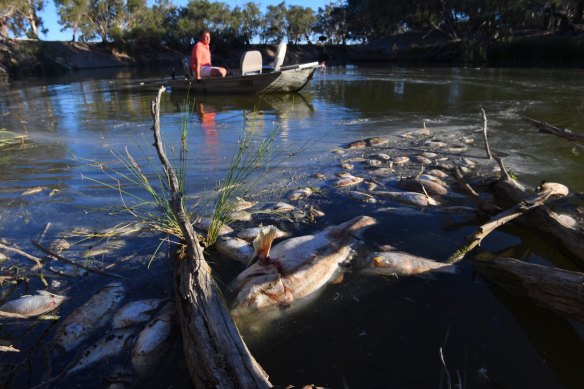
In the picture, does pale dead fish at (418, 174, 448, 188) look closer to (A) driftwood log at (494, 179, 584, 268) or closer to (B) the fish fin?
(A) driftwood log at (494, 179, 584, 268)

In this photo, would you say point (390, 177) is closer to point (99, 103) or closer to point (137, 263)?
point (137, 263)

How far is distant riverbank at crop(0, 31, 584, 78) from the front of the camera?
28766 millimetres

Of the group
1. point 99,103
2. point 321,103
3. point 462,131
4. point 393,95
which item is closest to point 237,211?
point 462,131

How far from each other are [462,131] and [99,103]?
12450 mm

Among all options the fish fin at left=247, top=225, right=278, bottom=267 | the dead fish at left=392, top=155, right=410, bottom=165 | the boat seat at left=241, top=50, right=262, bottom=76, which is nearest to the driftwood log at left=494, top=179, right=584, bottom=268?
the dead fish at left=392, top=155, right=410, bottom=165

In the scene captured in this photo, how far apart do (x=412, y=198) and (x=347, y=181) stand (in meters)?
0.90

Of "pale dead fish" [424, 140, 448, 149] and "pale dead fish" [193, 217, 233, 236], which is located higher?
"pale dead fish" [424, 140, 448, 149]

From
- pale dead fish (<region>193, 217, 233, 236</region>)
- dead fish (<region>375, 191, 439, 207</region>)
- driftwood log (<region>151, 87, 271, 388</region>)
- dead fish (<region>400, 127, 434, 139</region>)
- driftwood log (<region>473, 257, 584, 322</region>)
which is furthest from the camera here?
dead fish (<region>400, 127, 434, 139</region>)

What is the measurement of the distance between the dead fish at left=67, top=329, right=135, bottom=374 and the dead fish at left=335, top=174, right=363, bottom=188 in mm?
2995

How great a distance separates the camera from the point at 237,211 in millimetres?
4078

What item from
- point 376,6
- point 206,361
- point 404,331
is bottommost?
point 404,331

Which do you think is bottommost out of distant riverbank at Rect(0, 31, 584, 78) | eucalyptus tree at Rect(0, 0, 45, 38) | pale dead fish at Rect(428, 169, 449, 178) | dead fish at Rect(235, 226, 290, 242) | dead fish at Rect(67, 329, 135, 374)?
dead fish at Rect(67, 329, 135, 374)

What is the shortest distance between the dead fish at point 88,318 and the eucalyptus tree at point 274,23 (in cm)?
8548

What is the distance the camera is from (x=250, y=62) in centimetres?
1409
